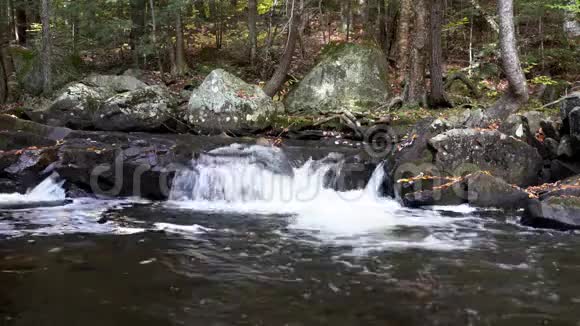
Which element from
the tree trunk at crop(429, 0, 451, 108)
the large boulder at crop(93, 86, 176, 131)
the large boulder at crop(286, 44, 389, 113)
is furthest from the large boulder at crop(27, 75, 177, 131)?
the tree trunk at crop(429, 0, 451, 108)

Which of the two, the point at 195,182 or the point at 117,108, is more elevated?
the point at 117,108

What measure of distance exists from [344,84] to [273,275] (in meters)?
12.0

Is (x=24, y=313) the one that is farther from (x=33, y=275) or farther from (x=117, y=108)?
(x=117, y=108)

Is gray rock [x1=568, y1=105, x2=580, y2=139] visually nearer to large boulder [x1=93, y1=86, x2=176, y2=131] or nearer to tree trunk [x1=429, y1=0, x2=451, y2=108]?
tree trunk [x1=429, y1=0, x2=451, y2=108]

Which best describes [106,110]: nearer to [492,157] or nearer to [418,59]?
[418,59]

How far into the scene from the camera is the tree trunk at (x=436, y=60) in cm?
1445

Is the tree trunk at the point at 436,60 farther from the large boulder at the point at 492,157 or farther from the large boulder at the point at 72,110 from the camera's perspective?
the large boulder at the point at 72,110

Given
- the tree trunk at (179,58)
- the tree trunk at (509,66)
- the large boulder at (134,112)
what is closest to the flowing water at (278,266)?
the tree trunk at (509,66)

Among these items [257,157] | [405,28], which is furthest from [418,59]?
[257,157]

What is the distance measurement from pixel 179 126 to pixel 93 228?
296 inches

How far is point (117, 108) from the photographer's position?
1459 cm

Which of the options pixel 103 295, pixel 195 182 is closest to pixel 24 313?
pixel 103 295

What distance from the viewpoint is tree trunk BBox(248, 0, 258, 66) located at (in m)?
19.8

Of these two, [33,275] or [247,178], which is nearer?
[33,275]
